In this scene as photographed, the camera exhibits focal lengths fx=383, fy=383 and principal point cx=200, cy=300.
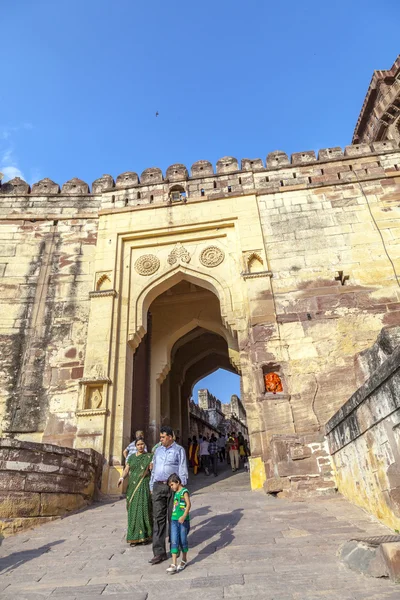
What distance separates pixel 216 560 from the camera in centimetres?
301

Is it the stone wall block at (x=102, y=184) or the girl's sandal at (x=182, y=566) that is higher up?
the stone wall block at (x=102, y=184)

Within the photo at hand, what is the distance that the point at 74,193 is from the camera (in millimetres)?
10102

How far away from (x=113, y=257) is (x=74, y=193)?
2544 mm

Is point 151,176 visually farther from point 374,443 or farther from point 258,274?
point 374,443

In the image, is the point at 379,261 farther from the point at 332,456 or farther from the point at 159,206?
the point at 159,206

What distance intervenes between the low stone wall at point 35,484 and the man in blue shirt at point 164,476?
79.9 inches

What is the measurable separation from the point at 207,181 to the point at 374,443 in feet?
25.7

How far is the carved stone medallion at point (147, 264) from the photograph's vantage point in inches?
352

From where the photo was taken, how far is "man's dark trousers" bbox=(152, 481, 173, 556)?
309 centimetres

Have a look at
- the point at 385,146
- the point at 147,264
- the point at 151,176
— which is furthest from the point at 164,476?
the point at 385,146

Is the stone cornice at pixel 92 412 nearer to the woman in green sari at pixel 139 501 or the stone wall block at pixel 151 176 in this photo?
the woman in green sari at pixel 139 501

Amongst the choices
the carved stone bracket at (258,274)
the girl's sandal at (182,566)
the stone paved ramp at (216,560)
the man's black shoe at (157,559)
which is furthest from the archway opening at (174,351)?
the girl's sandal at (182,566)

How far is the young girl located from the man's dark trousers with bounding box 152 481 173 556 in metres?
0.17

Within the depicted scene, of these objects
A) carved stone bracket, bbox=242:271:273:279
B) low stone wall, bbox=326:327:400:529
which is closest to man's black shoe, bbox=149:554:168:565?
low stone wall, bbox=326:327:400:529
